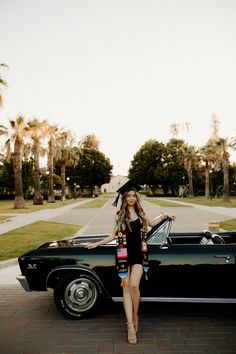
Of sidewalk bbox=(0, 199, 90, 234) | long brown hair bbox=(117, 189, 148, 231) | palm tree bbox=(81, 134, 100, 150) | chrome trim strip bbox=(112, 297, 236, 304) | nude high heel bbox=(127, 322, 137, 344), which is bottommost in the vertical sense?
sidewalk bbox=(0, 199, 90, 234)

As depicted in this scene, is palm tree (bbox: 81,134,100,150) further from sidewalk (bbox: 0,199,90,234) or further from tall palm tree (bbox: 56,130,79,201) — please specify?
sidewalk (bbox: 0,199,90,234)

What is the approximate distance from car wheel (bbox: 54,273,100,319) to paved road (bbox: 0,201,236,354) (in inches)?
5.2

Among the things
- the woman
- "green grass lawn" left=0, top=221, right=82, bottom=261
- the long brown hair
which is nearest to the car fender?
the woman

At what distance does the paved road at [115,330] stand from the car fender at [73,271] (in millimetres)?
502

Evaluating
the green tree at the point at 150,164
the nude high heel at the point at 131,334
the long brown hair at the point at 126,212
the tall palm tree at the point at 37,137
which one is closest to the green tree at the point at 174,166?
the green tree at the point at 150,164

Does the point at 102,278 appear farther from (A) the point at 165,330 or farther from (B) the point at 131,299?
(A) the point at 165,330

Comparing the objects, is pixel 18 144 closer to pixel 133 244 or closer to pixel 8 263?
pixel 8 263

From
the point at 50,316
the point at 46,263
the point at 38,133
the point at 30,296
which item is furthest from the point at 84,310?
the point at 38,133

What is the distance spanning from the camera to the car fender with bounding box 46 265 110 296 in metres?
4.09

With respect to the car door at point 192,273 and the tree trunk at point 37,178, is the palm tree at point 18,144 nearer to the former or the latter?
the tree trunk at point 37,178

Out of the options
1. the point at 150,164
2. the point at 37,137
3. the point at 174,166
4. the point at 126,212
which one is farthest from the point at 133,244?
the point at 150,164

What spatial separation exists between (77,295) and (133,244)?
4.15ft

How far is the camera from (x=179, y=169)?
66250 millimetres

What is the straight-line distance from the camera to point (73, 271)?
416 centimetres
